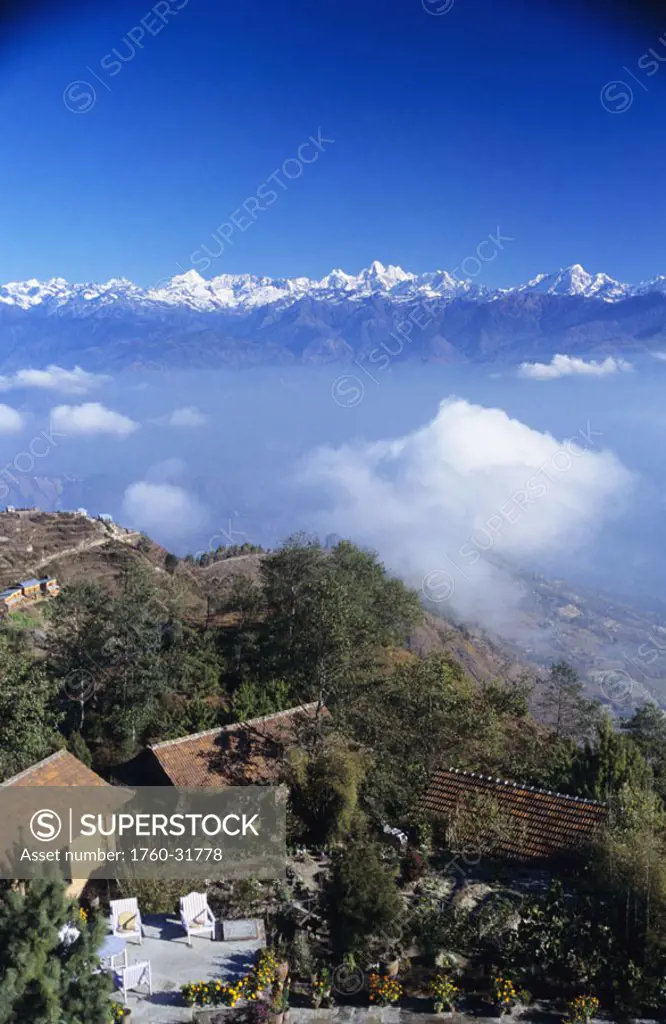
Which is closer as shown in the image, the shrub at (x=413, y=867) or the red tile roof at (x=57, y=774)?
the shrub at (x=413, y=867)

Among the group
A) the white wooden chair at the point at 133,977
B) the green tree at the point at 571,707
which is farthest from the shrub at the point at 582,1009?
the green tree at the point at 571,707

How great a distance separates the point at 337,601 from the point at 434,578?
267 ft

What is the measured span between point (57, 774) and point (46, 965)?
4.56 meters

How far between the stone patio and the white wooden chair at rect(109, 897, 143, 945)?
0.37ft

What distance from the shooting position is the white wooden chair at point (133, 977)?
759cm

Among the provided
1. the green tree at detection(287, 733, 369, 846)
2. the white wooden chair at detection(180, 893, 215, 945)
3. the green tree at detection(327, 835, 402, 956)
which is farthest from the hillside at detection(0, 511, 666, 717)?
the green tree at detection(327, 835, 402, 956)

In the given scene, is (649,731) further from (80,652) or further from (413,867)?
(80,652)

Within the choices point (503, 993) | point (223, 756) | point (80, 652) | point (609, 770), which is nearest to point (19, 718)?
point (223, 756)

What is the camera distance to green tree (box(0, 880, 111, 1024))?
19.8 ft

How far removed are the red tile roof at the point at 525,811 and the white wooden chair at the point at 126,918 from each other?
183 inches

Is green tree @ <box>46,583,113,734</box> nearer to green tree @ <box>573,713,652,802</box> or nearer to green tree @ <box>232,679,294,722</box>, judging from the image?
green tree @ <box>232,679,294,722</box>

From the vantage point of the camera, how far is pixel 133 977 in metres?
7.67

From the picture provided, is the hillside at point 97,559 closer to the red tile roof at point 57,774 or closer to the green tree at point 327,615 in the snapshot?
the green tree at point 327,615

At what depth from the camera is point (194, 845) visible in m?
9.97
